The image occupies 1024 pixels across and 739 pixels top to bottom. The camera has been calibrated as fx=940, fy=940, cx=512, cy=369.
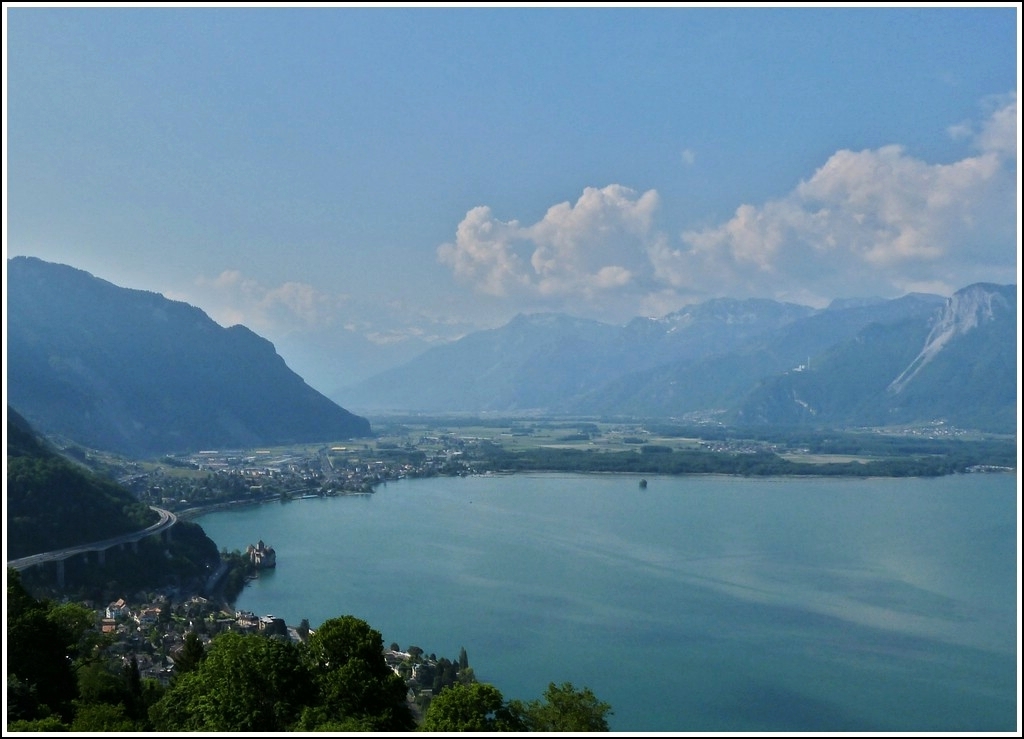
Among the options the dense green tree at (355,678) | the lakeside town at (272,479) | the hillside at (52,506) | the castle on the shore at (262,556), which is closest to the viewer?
the dense green tree at (355,678)

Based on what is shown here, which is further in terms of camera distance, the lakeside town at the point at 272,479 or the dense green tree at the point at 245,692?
the lakeside town at the point at 272,479

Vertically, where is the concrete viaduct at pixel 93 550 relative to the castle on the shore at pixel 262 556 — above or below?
above

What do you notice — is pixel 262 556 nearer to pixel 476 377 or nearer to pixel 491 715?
pixel 491 715

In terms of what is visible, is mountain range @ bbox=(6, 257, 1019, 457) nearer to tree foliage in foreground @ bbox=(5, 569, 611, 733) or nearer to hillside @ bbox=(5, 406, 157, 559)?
tree foliage in foreground @ bbox=(5, 569, 611, 733)

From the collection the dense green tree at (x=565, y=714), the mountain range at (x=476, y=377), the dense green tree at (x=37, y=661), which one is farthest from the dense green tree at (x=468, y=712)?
the mountain range at (x=476, y=377)

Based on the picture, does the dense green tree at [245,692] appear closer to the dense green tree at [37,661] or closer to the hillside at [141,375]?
the dense green tree at [37,661]

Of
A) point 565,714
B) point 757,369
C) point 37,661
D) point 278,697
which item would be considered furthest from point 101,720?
point 757,369

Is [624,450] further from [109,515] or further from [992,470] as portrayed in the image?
→ [109,515]
